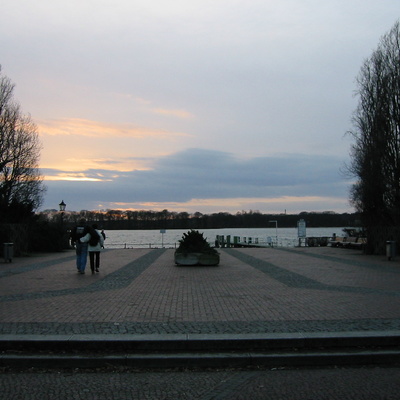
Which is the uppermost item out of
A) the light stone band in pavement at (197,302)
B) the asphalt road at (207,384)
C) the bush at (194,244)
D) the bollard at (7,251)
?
the bush at (194,244)

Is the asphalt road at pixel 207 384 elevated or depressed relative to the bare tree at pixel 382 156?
depressed

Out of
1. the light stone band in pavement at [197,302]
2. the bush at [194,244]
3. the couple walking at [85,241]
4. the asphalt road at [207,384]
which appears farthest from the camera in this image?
the bush at [194,244]

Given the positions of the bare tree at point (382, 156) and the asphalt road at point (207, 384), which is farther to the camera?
the bare tree at point (382, 156)

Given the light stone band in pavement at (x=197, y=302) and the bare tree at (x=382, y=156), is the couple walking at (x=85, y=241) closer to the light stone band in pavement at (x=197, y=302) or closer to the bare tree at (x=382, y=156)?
the light stone band in pavement at (x=197, y=302)

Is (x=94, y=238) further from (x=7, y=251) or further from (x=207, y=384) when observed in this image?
(x=207, y=384)

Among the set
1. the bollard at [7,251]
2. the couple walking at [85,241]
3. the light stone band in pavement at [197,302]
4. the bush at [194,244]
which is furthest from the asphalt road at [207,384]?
the bollard at [7,251]

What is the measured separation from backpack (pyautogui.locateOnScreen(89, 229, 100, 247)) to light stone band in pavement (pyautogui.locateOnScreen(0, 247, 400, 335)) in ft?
3.52

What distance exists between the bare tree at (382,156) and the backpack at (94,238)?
16889mm

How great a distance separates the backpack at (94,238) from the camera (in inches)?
594

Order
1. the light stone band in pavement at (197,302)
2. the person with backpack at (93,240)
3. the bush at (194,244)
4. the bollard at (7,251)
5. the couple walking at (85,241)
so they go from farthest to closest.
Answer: the bollard at (7,251) → the bush at (194,244) → the couple walking at (85,241) → the person with backpack at (93,240) → the light stone band in pavement at (197,302)

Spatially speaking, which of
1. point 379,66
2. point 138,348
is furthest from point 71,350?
point 379,66

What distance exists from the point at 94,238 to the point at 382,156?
59.7 ft

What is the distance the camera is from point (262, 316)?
798 centimetres

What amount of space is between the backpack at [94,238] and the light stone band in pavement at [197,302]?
107 cm
